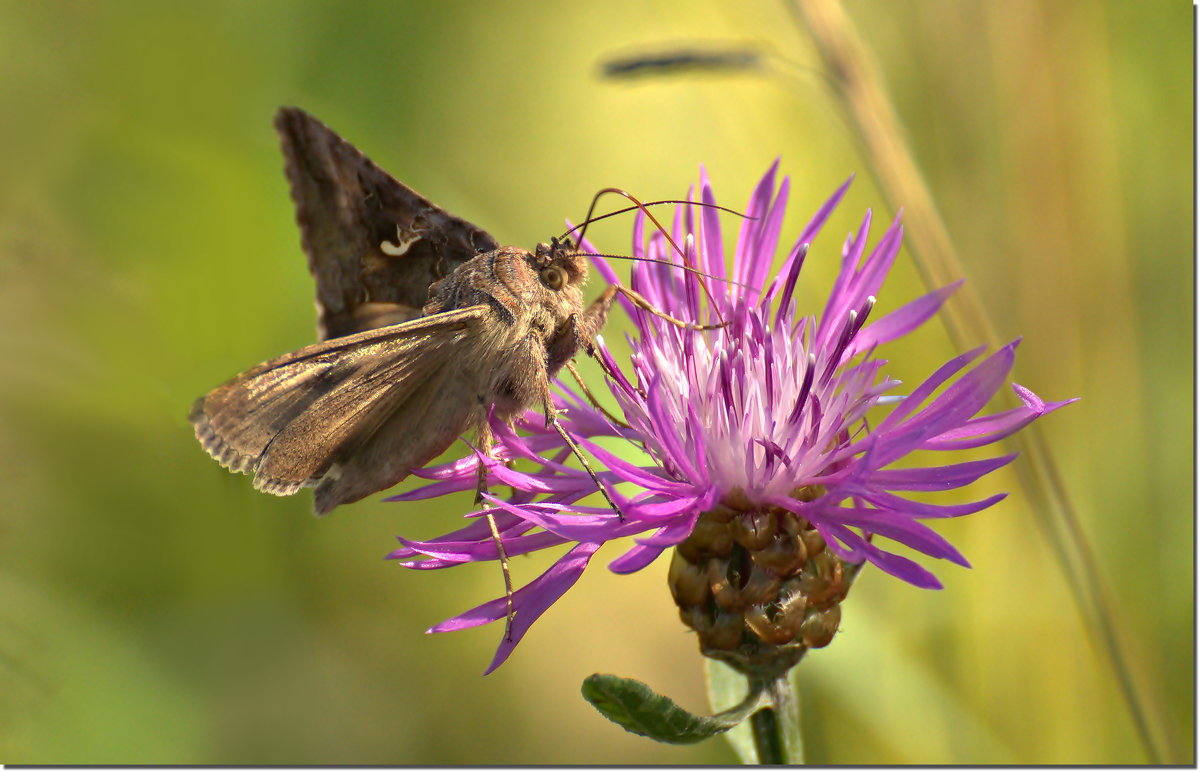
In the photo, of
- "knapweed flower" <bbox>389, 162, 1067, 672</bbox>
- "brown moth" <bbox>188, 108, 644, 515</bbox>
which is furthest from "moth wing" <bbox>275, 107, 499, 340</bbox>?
"knapweed flower" <bbox>389, 162, 1067, 672</bbox>

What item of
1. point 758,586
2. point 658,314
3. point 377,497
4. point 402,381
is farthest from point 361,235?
point 758,586

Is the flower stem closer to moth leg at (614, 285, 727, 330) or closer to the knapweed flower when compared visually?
the knapweed flower

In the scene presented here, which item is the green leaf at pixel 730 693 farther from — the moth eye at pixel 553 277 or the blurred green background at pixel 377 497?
the moth eye at pixel 553 277

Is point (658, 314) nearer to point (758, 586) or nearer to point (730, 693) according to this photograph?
point (758, 586)

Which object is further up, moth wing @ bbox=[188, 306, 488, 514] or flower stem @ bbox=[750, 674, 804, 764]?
moth wing @ bbox=[188, 306, 488, 514]

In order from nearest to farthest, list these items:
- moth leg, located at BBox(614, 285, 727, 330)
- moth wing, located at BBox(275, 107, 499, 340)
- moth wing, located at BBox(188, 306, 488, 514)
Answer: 1. moth wing, located at BBox(188, 306, 488, 514)
2. moth leg, located at BBox(614, 285, 727, 330)
3. moth wing, located at BBox(275, 107, 499, 340)

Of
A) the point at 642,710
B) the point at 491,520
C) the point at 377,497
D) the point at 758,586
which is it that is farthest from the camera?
the point at 377,497

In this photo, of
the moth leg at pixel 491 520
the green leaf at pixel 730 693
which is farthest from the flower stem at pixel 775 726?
the moth leg at pixel 491 520
